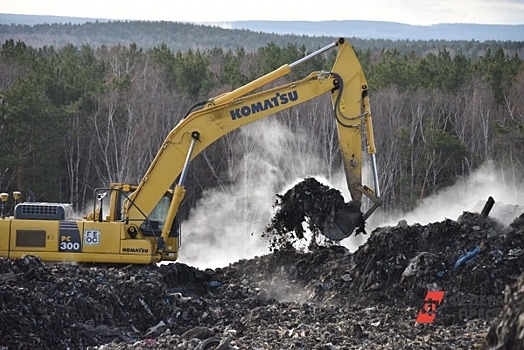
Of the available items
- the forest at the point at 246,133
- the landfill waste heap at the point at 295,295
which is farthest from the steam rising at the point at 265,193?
the landfill waste heap at the point at 295,295

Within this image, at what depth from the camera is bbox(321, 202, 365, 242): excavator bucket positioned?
1786cm

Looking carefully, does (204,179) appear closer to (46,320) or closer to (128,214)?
(128,214)

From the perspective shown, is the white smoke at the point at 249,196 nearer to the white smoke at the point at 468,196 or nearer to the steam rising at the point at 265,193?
the steam rising at the point at 265,193

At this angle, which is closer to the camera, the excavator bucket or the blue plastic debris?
the blue plastic debris

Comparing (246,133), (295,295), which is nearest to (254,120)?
(295,295)

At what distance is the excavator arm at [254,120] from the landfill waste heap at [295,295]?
37.9 inches

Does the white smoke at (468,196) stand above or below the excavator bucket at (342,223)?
above

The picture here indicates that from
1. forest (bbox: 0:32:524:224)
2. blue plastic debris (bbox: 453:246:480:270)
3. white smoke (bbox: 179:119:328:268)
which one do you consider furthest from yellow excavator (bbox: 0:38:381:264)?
forest (bbox: 0:32:524:224)

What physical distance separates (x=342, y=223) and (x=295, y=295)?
155 cm

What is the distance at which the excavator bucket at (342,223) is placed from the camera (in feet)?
58.6

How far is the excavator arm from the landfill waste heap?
0.96m

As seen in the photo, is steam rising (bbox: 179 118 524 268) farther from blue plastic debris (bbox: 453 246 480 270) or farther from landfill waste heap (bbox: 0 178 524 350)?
blue plastic debris (bbox: 453 246 480 270)

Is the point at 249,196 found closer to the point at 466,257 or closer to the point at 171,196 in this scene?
the point at 171,196

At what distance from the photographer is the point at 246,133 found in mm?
40875
